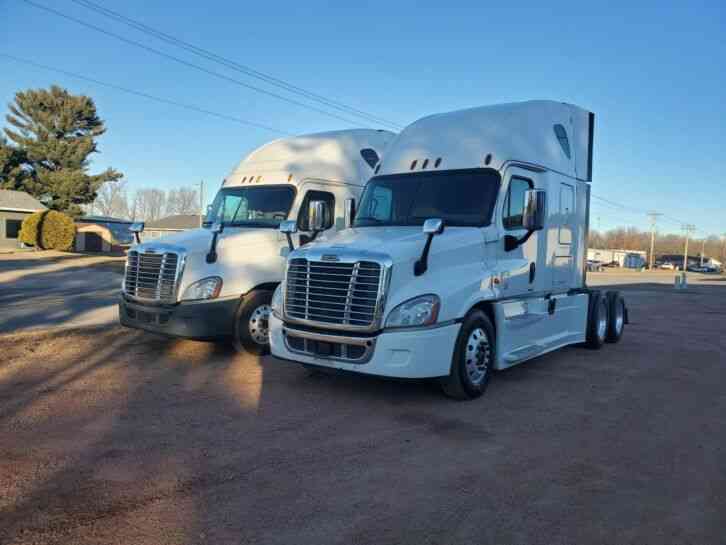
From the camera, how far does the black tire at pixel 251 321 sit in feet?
26.8

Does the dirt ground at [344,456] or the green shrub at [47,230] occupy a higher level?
the green shrub at [47,230]

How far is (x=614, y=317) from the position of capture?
35.3 ft

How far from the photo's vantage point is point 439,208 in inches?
280

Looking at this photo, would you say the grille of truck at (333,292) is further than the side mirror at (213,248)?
No

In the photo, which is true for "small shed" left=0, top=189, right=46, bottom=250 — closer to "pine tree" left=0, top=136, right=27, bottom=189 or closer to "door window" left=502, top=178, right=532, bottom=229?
"pine tree" left=0, top=136, right=27, bottom=189

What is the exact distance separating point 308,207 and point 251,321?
82.3 inches

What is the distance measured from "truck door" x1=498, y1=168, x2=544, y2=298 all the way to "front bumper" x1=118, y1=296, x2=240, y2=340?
12.3 feet

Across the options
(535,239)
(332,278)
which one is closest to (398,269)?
(332,278)

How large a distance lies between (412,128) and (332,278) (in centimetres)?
330

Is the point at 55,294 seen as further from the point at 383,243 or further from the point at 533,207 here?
the point at 533,207

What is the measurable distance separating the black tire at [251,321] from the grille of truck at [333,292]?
178 centimetres

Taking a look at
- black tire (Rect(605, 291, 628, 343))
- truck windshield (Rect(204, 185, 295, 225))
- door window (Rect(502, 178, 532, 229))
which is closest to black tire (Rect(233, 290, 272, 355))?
truck windshield (Rect(204, 185, 295, 225))

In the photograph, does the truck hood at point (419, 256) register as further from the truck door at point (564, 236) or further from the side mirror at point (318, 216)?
the truck door at point (564, 236)

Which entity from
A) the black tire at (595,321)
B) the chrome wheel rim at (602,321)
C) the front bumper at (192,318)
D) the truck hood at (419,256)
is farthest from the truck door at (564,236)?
the front bumper at (192,318)
